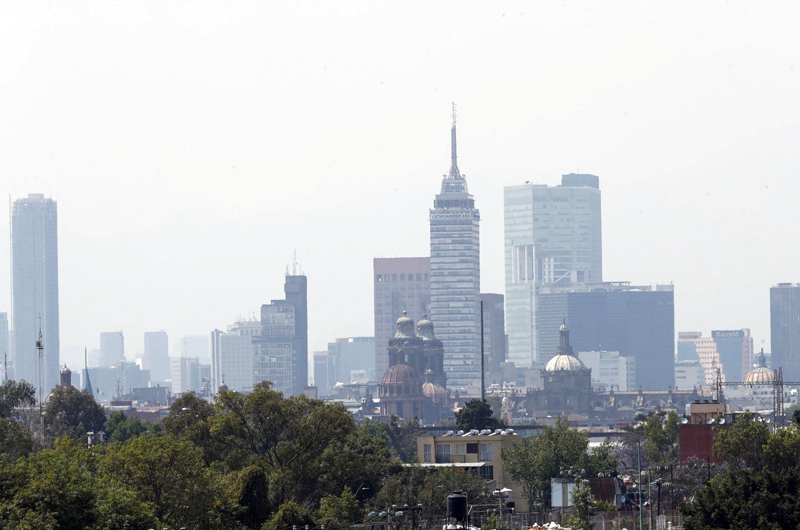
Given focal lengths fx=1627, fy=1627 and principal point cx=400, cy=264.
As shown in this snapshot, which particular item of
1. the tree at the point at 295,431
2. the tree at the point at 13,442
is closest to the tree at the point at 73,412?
the tree at the point at 13,442

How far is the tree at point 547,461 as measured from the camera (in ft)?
388

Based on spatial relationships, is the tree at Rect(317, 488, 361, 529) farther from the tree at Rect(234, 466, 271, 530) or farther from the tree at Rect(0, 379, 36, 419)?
the tree at Rect(0, 379, 36, 419)

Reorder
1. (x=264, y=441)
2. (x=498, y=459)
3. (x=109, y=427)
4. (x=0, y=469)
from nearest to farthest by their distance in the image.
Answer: (x=0, y=469), (x=264, y=441), (x=498, y=459), (x=109, y=427)

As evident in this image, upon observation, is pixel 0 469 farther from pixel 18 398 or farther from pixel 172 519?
pixel 18 398

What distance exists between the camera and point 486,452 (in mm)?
132750

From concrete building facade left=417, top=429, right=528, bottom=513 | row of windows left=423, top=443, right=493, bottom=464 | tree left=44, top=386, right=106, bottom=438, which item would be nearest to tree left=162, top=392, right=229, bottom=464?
concrete building facade left=417, top=429, right=528, bottom=513

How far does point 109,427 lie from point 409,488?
7482 centimetres

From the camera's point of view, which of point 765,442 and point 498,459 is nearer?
point 765,442

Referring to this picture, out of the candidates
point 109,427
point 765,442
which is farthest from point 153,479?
point 109,427

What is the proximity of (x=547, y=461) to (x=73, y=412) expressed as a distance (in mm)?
62824

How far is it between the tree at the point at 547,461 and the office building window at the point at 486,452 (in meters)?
5.18

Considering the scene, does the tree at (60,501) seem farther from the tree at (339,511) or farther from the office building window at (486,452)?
the office building window at (486,452)

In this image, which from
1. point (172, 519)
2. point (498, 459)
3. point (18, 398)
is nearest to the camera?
point (172, 519)

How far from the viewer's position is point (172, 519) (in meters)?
72.1
